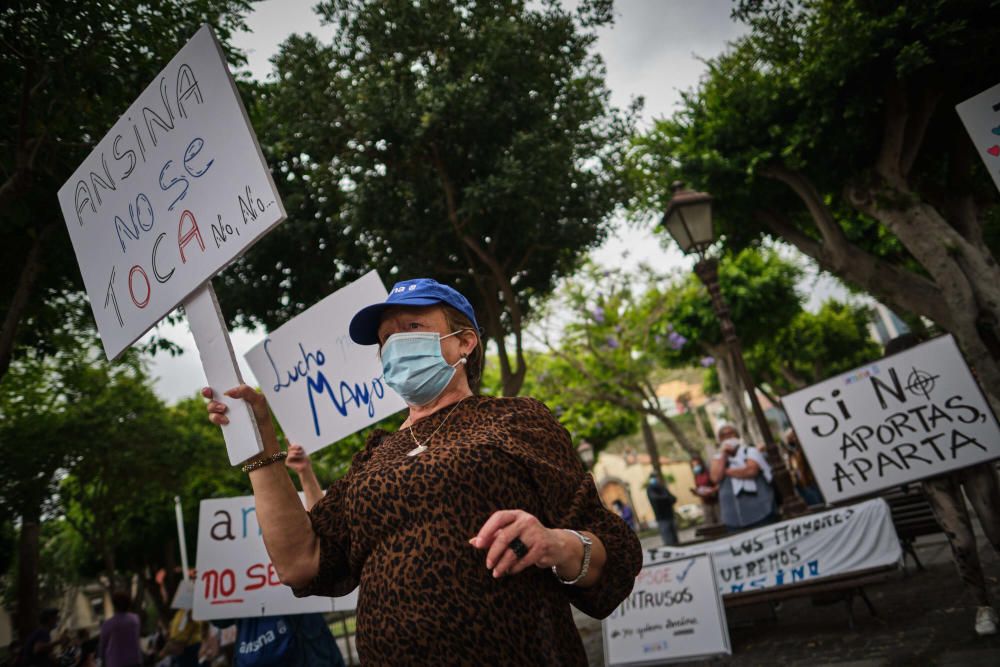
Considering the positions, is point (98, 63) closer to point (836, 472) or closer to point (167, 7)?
point (167, 7)

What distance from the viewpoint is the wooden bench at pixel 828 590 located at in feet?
16.9

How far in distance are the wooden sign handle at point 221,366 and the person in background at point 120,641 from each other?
7.47m

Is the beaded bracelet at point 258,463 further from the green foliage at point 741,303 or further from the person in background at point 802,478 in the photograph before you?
the green foliage at point 741,303

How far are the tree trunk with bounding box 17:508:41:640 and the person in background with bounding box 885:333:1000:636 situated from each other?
1624cm

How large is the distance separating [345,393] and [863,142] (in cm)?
823

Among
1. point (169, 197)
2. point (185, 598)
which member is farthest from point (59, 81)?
point (185, 598)

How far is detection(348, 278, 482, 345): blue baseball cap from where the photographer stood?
1.97 m

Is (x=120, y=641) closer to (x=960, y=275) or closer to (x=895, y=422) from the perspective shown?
(x=895, y=422)

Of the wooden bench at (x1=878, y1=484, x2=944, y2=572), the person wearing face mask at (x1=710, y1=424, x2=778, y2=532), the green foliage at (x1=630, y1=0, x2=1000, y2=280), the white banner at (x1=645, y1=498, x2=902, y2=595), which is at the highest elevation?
the green foliage at (x1=630, y1=0, x2=1000, y2=280)

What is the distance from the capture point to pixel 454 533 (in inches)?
59.1

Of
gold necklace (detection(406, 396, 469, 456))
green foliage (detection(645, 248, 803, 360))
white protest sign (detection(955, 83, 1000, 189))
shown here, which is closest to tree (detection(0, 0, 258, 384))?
gold necklace (detection(406, 396, 469, 456))

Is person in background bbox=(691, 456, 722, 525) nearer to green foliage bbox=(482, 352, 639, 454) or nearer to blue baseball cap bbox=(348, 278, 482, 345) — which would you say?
green foliage bbox=(482, 352, 639, 454)

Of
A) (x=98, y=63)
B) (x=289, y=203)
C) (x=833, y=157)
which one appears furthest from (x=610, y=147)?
(x=98, y=63)

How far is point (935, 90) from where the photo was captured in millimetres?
7926
